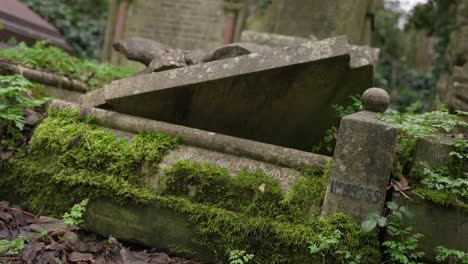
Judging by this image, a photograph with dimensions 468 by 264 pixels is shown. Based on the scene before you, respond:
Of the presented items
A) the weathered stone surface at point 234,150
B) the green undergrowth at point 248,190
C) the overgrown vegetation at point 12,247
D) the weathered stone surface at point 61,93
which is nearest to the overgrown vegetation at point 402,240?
the green undergrowth at point 248,190

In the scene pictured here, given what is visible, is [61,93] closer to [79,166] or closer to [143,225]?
[79,166]

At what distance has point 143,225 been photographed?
8.64 feet

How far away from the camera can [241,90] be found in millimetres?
3020

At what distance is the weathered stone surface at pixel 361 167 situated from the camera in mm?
2326

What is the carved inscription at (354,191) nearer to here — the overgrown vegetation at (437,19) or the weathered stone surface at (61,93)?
the weathered stone surface at (61,93)

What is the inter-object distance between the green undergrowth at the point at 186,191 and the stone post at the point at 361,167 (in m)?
0.08

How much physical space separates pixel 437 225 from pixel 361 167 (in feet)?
1.56

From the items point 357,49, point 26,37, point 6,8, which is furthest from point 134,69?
point 357,49

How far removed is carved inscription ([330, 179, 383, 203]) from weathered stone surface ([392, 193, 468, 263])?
18cm

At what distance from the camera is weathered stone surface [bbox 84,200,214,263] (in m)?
2.56

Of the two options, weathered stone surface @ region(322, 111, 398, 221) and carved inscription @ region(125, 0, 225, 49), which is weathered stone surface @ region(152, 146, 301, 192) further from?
carved inscription @ region(125, 0, 225, 49)

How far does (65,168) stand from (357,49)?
195 centimetres

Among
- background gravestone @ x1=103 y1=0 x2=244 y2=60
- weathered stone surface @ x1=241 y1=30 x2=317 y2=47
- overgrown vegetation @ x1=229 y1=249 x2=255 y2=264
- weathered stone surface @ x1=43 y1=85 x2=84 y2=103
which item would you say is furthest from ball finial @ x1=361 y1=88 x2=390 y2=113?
background gravestone @ x1=103 y1=0 x2=244 y2=60

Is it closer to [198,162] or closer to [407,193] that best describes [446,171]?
[407,193]
